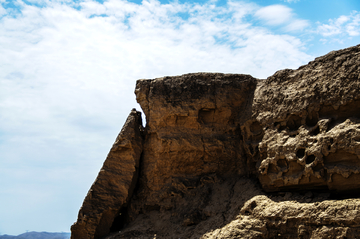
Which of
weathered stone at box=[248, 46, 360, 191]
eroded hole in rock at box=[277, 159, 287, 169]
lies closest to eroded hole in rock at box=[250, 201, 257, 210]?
weathered stone at box=[248, 46, 360, 191]

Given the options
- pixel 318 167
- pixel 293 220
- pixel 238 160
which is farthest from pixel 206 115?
pixel 293 220

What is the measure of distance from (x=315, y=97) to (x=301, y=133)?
2.43 ft

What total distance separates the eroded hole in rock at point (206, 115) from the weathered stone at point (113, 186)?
1.68 m

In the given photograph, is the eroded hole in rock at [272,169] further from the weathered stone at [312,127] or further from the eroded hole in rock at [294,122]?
the eroded hole in rock at [294,122]

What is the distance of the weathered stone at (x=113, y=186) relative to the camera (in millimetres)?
8203

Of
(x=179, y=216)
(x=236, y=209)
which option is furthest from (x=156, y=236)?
(x=236, y=209)

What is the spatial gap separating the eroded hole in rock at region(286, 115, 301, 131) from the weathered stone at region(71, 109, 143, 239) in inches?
151

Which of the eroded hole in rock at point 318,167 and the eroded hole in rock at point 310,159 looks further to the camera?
the eroded hole in rock at point 310,159

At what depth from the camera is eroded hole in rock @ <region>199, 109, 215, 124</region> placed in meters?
8.83

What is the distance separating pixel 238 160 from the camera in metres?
8.48

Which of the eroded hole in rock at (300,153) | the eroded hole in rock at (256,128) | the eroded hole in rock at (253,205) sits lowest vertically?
the eroded hole in rock at (253,205)

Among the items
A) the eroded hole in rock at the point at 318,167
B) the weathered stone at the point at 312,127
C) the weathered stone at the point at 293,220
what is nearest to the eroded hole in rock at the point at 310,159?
Answer: the weathered stone at the point at 312,127

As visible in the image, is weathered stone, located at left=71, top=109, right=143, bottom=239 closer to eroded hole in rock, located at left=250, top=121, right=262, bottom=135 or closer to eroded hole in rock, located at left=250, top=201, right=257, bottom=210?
eroded hole in rock, located at left=250, top=121, right=262, bottom=135

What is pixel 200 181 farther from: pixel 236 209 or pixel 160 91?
pixel 160 91
